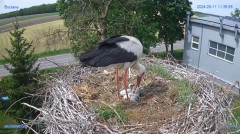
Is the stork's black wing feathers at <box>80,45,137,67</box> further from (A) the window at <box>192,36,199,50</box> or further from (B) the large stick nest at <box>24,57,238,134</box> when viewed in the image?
(A) the window at <box>192,36,199,50</box>

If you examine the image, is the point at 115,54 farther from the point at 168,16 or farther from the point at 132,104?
the point at 168,16

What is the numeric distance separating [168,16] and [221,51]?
4.75m

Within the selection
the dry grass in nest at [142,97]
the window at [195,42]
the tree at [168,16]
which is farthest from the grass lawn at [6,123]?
the window at [195,42]

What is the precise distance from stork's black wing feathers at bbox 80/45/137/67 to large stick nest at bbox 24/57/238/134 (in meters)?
0.74

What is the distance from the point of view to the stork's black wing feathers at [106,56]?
4984mm

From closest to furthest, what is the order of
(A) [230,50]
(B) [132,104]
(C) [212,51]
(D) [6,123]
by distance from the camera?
(B) [132,104] → (D) [6,123] → (A) [230,50] → (C) [212,51]

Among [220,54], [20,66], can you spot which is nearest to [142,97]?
[20,66]

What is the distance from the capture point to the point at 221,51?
15.0 m

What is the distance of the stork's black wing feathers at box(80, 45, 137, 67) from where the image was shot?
4984mm

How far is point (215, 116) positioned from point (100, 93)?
2159 millimetres

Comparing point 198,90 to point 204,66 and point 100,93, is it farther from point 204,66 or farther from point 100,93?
point 204,66

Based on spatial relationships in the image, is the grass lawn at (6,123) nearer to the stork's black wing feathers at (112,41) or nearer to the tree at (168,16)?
the stork's black wing feathers at (112,41)

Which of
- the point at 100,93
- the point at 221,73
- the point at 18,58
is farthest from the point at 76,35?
the point at 221,73

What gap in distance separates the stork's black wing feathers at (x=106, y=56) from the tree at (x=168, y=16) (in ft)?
41.9
